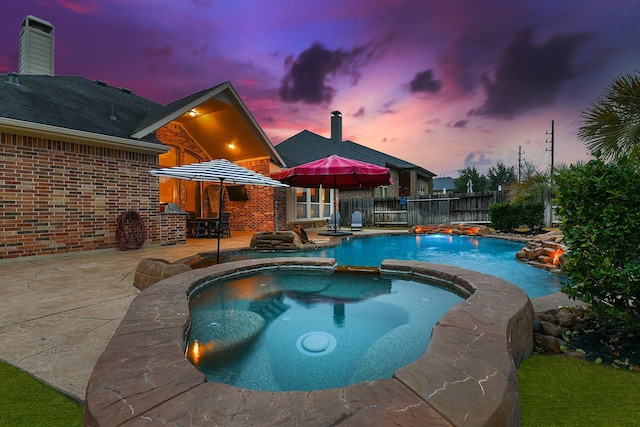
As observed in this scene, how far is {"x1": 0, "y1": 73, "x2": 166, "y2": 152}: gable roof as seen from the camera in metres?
6.39

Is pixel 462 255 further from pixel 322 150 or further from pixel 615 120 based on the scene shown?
pixel 322 150

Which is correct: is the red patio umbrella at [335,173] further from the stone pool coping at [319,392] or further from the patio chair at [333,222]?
the stone pool coping at [319,392]

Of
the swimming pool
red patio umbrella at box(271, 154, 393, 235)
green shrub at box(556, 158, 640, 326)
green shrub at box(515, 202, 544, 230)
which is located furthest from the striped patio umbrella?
green shrub at box(515, 202, 544, 230)

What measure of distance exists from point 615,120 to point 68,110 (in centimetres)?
1155

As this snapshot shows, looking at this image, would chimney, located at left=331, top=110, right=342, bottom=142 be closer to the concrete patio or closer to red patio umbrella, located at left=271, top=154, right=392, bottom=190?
red patio umbrella, located at left=271, top=154, right=392, bottom=190

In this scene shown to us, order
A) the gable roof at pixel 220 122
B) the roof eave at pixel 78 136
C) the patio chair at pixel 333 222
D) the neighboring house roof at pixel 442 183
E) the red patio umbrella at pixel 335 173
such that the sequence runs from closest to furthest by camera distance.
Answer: the roof eave at pixel 78 136 → the gable roof at pixel 220 122 → the red patio umbrella at pixel 335 173 → the patio chair at pixel 333 222 → the neighboring house roof at pixel 442 183

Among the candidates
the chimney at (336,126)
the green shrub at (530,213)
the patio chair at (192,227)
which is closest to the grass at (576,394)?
the patio chair at (192,227)

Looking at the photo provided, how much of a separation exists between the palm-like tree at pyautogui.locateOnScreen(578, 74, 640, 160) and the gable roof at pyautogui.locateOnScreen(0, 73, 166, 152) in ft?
31.5

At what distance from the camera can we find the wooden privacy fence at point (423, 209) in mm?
16031

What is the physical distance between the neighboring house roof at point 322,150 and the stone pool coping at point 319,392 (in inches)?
717

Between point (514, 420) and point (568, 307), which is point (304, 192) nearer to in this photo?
point (568, 307)

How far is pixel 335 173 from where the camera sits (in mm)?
9422

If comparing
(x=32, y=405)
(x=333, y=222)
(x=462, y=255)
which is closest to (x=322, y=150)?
(x=333, y=222)

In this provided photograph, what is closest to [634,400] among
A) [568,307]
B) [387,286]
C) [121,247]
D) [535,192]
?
[568,307]
